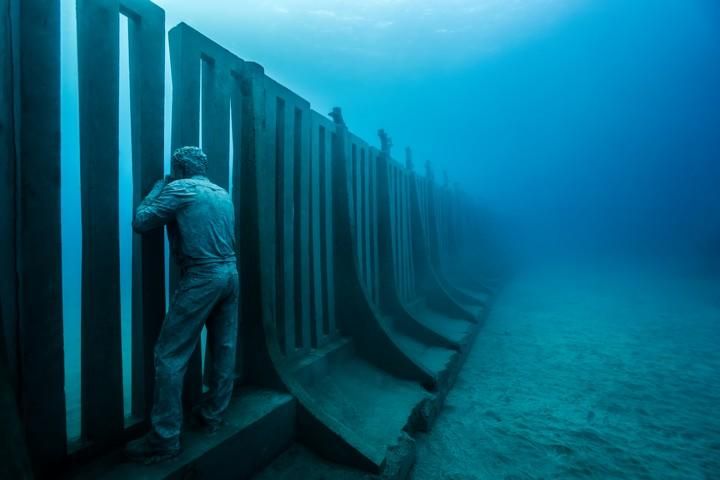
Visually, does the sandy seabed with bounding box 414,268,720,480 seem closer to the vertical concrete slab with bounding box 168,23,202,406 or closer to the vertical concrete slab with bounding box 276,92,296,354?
the vertical concrete slab with bounding box 276,92,296,354

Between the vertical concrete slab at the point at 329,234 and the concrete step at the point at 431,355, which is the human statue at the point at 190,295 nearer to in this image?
the vertical concrete slab at the point at 329,234

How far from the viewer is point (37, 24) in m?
1.63

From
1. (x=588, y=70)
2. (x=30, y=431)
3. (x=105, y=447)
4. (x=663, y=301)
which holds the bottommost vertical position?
(x=663, y=301)

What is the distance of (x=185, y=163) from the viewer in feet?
7.01

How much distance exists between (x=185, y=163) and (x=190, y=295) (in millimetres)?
804

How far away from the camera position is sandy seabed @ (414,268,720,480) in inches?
111

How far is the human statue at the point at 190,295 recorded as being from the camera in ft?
6.09

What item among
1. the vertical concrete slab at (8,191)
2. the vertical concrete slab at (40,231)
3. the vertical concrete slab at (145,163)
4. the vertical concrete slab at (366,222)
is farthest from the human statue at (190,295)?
the vertical concrete slab at (366,222)

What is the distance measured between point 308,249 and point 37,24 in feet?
8.37

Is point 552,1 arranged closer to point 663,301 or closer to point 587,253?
point 587,253

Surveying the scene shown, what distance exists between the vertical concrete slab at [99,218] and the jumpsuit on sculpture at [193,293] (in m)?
0.23

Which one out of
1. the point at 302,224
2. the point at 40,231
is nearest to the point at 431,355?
the point at 302,224

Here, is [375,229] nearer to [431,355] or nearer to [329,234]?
[329,234]

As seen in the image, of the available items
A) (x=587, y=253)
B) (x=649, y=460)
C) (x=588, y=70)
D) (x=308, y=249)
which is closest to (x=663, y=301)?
(x=649, y=460)
